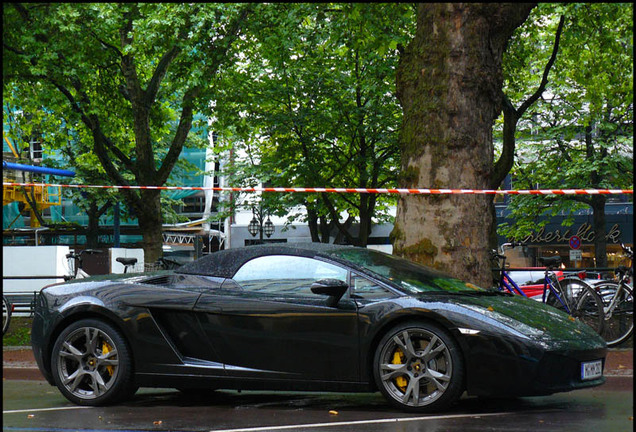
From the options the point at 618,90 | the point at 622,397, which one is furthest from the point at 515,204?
the point at 622,397

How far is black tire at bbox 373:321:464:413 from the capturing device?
20.4 ft

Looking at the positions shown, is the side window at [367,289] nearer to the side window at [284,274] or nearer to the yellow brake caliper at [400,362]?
the side window at [284,274]

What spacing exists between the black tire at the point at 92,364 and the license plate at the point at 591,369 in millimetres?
3417

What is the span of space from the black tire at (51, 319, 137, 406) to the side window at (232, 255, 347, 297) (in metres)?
1.11

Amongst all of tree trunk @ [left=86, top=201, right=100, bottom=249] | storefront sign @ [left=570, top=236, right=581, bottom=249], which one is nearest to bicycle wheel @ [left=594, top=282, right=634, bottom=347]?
storefront sign @ [left=570, top=236, right=581, bottom=249]

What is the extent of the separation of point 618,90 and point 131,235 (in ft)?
95.8

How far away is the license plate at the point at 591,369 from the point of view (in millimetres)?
6371

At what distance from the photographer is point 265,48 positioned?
21.2 m

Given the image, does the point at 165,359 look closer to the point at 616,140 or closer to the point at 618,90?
the point at 618,90

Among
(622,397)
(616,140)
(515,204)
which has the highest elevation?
(616,140)

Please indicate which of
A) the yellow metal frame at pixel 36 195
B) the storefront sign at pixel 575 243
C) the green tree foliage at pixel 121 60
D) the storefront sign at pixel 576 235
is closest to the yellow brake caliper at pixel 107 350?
the green tree foliage at pixel 121 60

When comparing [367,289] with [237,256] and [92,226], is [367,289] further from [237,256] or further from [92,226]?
[92,226]

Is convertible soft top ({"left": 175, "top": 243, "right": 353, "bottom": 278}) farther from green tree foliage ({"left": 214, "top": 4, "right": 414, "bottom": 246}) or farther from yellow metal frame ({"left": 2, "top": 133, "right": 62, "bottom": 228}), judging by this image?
yellow metal frame ({"left": 2, "top": 133, "right": 62, "bottom": 228})

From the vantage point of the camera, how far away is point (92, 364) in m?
7.14
